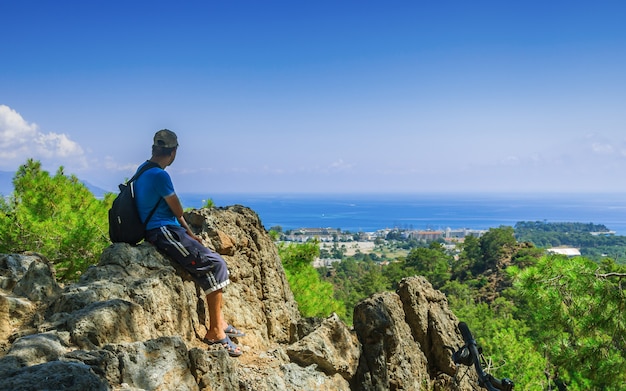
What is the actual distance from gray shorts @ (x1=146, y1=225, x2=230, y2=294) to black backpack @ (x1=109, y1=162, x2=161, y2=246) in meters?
0.17

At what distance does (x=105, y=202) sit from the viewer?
11.2 m

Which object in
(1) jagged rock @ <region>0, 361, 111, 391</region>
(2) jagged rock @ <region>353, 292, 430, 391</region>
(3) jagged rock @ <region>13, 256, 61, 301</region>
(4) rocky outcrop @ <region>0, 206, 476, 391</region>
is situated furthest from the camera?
(2) jagged rock @ <region>353, 292, 430, 391</region>

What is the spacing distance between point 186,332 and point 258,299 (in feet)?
5.69

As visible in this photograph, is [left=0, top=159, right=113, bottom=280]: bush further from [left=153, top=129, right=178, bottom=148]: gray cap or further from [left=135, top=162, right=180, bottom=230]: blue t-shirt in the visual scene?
[left=153, top=129, right=178, bottom=148]: gray cap

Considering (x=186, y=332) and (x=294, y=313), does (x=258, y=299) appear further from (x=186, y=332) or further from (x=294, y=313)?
(x=186, y=332)

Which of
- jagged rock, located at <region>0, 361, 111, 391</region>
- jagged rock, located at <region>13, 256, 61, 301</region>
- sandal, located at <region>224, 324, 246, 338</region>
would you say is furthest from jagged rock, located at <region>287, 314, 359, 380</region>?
jagged rock, located at <region>0, 361, 111, 391</region>

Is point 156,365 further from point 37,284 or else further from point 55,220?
point 55,220

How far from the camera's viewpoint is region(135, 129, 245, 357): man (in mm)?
4586

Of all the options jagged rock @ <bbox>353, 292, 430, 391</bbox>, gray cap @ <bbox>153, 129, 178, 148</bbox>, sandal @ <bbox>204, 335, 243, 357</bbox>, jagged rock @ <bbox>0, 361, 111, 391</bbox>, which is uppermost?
gray cap @ <bbox>153, 129, 178, 148</bbox>

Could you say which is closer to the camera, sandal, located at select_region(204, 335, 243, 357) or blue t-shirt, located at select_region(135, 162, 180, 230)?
blue t-shirt, located at select_region(135, 162, 180, 230)

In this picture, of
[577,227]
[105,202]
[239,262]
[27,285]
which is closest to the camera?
[27,285]

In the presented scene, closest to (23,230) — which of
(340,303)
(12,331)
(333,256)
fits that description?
(12,331)

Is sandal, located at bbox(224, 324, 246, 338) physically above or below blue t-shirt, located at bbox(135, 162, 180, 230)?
below

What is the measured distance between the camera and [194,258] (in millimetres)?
4707
